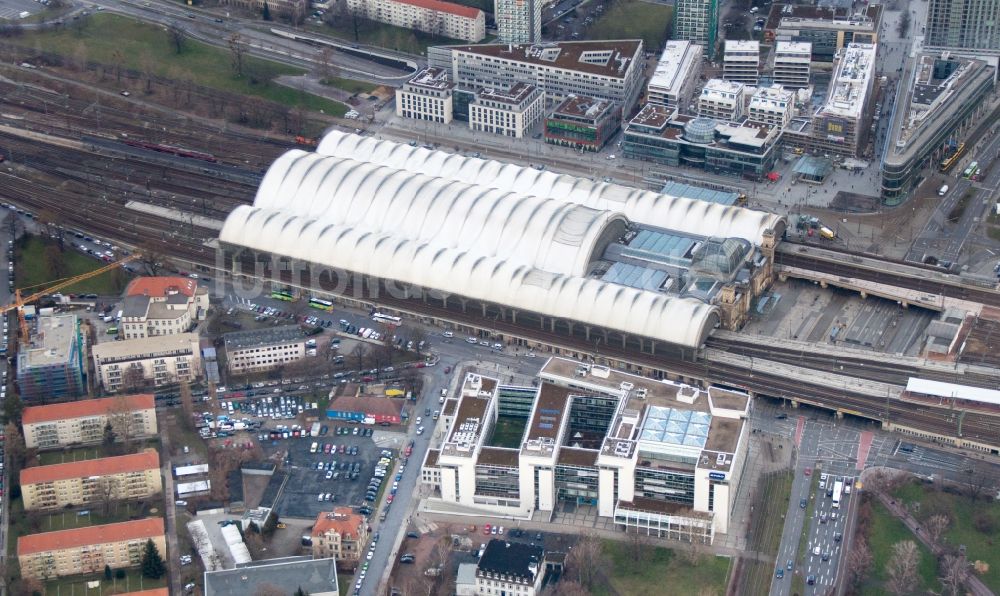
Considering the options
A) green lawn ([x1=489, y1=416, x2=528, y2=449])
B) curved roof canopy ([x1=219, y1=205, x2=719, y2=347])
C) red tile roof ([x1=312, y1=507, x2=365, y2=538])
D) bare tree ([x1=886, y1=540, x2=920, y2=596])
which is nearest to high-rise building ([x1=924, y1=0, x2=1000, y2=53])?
curved roof canopy ([x1=219, y1=205, x2=719, y2=347])

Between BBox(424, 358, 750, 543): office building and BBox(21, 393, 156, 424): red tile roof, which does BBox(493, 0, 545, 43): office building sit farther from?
BBox(21, 393, 156, 424): red tile roof

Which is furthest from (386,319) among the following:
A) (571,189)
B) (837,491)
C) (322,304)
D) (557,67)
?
(557,67)

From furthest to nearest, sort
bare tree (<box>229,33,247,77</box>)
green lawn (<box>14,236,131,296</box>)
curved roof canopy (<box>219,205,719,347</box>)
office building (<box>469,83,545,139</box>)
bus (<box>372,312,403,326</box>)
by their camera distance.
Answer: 1. bare tree (<box>229,33,247,77</box>)
2. office building (<box>469,83,545,139</box>)
3. green lawn (<box>14,236,131,296</box>)
4. bus (<box>372,312,403,326</box>)
5. curved roof canopy (<box>219,205,719,347</box>)

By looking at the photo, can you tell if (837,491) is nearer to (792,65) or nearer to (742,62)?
(792,65)

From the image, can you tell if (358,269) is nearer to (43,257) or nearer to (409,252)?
(409,252)

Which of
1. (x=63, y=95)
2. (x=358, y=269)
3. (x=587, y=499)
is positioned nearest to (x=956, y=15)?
(x=358, y=269)

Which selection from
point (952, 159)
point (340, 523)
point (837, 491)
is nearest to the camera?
point (340, 523)

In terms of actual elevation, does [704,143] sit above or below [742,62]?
below
